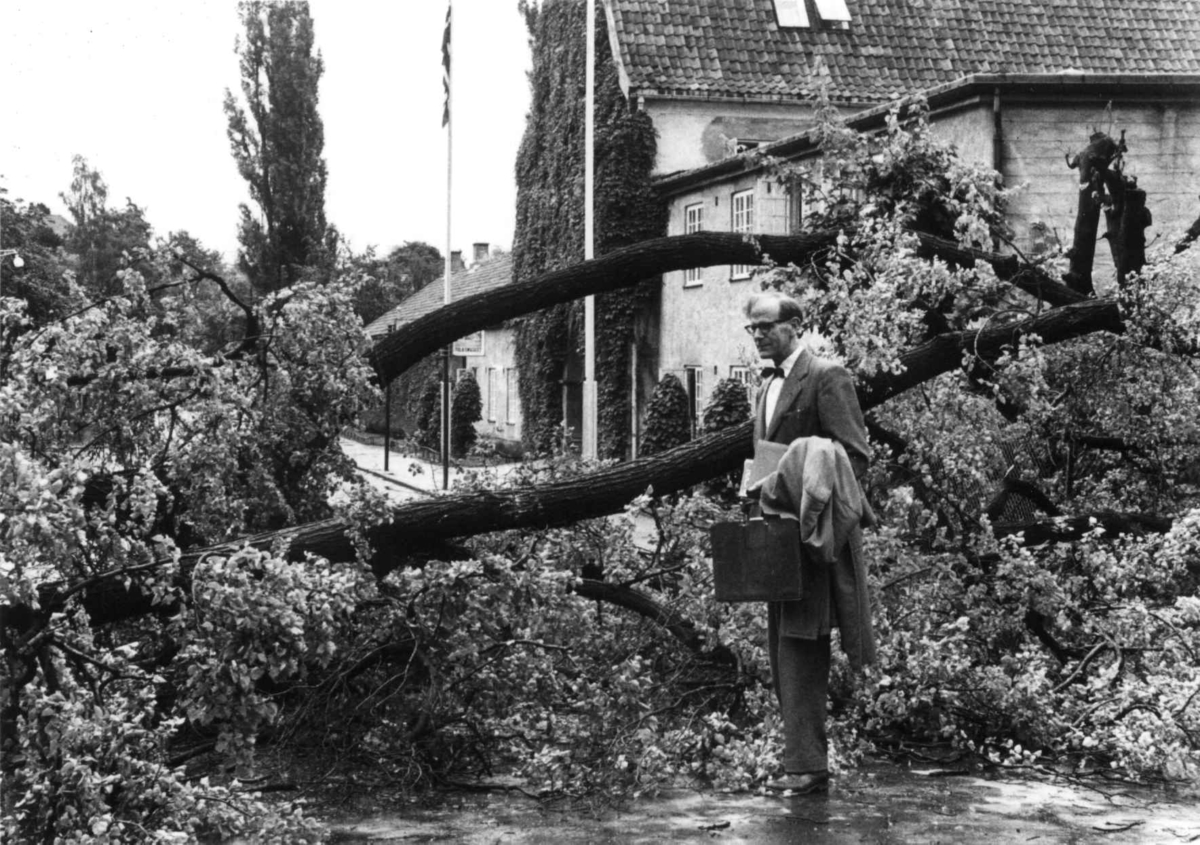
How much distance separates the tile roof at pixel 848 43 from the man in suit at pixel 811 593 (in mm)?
25763

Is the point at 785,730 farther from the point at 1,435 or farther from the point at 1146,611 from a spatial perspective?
the point at 1,435

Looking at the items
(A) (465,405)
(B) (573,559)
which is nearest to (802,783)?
(B) (573,559)

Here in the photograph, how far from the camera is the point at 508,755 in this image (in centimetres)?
751

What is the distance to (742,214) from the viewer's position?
28.6m

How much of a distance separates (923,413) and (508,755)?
12.2 feet

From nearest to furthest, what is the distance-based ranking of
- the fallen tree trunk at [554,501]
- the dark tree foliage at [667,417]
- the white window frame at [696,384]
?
1. the fallen tree trunk at [554,501]
2. the dark tree foliage at [667,417]
3. the white window frame at [696,384]

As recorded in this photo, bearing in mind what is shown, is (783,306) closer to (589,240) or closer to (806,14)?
(589,240)

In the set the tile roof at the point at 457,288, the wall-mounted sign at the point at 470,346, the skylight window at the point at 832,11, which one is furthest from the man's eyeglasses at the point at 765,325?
the tile roof at the point at 457,288

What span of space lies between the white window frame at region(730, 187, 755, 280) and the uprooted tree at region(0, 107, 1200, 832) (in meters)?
17.2

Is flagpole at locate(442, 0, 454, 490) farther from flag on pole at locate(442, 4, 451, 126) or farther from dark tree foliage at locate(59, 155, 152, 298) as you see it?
dark tree foliage at locate(59, 155, 152, 298)

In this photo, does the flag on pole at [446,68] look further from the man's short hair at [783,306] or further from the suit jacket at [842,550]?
the suit jacket at [842,550]

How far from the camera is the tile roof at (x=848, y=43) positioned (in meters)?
31.4

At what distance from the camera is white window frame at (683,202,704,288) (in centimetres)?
3067

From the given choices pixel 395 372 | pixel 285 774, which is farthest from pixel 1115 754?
pixel 395 372
